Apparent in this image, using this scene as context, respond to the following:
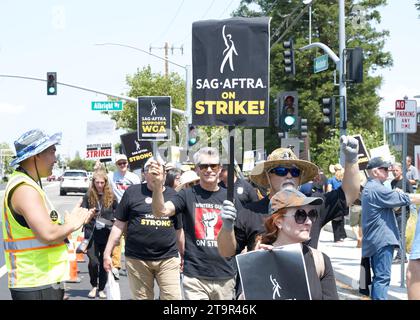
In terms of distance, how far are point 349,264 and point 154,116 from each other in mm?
5663

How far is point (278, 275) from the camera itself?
147 inches

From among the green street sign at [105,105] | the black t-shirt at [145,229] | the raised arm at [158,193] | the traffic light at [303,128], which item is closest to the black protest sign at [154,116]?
the traffic light at [303,128]

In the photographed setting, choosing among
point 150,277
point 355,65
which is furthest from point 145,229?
point 355,65

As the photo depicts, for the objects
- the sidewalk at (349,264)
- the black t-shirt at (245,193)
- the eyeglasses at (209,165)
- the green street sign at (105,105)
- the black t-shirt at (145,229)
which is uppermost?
the green street sign at (105,105)

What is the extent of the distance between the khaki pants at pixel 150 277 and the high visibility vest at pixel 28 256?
2799 mm

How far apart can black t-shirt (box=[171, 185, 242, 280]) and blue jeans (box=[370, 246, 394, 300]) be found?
10.2 feet

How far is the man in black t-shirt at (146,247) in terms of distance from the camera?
7.55 m

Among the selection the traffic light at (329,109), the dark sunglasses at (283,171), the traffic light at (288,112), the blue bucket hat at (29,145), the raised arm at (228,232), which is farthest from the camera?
the traffic light at (329,109)

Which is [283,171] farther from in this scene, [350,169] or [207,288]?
[207,288]

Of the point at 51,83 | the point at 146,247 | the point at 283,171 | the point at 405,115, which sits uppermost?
the point at 51,83

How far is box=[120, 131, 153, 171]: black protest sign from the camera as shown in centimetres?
1662

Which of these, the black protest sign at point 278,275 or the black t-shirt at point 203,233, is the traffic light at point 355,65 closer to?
the black t-shirt at point 203,233

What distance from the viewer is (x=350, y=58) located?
20250mm
